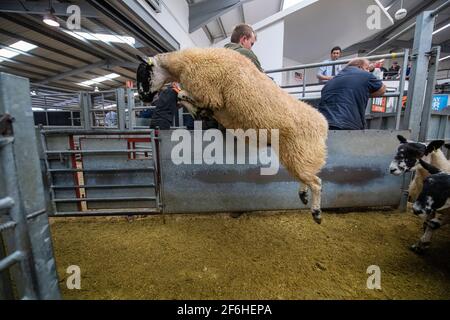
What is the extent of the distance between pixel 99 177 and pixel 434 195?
11.0 feet

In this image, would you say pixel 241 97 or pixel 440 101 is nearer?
pixel 241 97

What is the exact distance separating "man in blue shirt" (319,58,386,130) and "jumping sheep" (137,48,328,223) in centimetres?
136

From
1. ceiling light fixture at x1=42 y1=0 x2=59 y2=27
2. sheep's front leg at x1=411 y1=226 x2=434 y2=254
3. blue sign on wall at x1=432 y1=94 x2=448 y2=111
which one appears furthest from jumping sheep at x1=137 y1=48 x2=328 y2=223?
blue sign on wall at x1=432 y1=94 x2=448 y2=111

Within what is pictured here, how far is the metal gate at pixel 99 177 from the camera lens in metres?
2.53

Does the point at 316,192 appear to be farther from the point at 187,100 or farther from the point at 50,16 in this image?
the point at 50,16

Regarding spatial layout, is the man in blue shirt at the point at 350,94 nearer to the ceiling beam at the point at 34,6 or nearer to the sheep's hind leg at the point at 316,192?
the sheep's hind leg at the point at 316,192

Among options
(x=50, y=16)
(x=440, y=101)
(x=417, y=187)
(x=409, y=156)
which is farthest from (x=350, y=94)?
(x=50, y=16)

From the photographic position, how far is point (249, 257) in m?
1.94

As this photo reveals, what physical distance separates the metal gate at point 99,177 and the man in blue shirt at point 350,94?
2200mm
